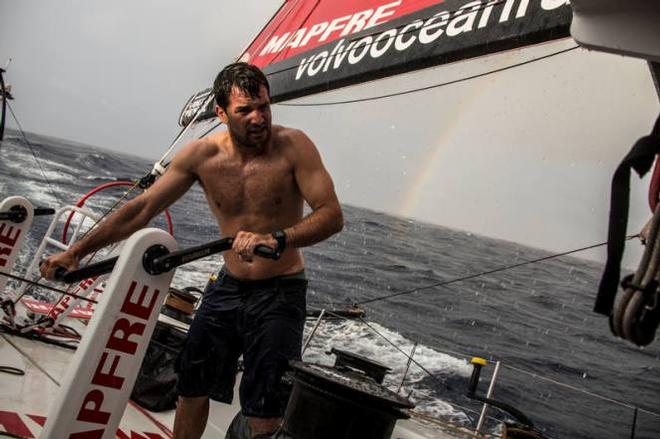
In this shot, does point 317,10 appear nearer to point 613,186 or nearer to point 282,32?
point 282,32

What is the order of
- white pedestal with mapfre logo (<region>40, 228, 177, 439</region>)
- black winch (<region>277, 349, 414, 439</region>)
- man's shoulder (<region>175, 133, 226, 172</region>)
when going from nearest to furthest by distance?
black winch (<region>277, 349, 414, 439</region>) → white pedestal with mapfre logo (<region>40, 228, 177, 439</region>) → man's shoulder (<region>175, 133, 226, 172</region>)

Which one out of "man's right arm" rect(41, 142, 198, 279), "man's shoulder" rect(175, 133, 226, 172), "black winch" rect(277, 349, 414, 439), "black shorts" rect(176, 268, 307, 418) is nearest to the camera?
"black winch" rect(277, 349, 414, 439)

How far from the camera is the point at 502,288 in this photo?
1328 inches

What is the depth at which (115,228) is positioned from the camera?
2557 mm

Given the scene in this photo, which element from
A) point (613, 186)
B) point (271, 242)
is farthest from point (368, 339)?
point (613, 186)

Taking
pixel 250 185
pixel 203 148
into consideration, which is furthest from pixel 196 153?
pixel 250 185

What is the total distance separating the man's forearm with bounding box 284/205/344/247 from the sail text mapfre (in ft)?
3.14

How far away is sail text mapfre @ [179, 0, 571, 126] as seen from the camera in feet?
8.16

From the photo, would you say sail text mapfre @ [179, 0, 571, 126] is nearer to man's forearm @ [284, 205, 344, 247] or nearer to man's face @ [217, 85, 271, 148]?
man's face @ [217, 85, 271, 148]

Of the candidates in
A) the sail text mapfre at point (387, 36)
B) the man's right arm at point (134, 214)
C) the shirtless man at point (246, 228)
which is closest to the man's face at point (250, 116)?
the shirtless man at point (246, 228)

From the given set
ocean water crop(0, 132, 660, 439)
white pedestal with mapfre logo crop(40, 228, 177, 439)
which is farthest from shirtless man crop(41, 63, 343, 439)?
ocean water crop(0, 132, 660, 439)

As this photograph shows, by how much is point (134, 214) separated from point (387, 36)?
5.25 feet

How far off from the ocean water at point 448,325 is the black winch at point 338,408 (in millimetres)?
6067

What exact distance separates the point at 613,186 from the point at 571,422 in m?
16.3
